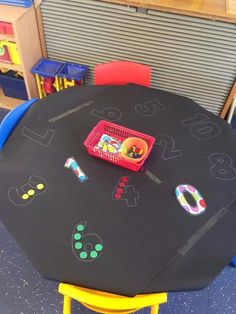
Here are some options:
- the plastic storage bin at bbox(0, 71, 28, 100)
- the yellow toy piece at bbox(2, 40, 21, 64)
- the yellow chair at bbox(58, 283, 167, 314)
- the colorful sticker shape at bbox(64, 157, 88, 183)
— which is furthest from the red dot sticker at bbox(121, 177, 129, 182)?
the plastic storage bin at bbox(0, 71, 28, 100)

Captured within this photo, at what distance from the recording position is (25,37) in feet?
7.00

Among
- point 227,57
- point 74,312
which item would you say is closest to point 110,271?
point 74,312

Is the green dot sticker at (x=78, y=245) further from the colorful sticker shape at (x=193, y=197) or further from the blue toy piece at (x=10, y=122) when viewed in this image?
the blue toy piece at (x=10, y=122)

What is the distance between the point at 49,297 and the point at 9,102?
1838mm

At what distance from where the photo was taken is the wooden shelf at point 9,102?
2645mm

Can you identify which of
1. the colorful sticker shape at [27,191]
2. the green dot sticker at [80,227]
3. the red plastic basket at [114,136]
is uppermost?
the red plastic basket at [114,136]

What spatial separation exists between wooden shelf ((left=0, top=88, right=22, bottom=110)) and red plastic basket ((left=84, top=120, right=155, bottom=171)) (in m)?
1.53

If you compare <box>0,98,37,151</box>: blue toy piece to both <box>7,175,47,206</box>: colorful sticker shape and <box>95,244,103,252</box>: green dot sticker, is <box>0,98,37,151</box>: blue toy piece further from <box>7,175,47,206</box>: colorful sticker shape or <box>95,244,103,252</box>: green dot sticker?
<box>95,244,103,252</box>: green dot sticker

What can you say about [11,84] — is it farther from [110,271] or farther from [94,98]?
[110,271]

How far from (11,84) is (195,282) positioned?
A: 2298 millimetres

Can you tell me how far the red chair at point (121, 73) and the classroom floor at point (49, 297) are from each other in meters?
1.27

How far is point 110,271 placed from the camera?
1.00 meters

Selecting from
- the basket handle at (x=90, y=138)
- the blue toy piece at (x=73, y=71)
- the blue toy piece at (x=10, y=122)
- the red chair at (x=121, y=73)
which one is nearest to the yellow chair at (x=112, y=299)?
the basket handle at (x=90, y=138)

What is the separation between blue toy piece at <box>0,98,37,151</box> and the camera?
1418 mm
